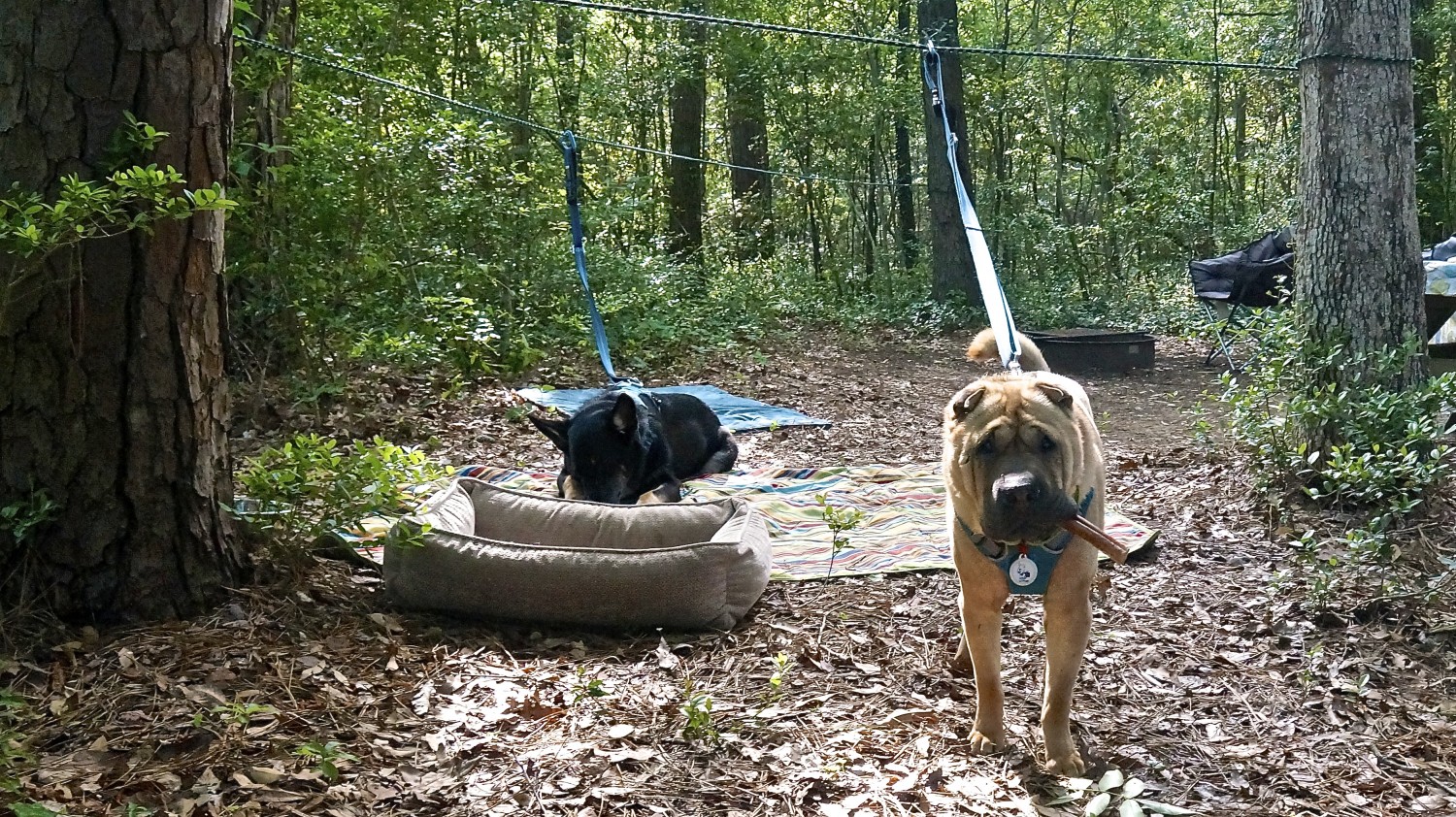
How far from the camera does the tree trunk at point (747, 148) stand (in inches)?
711

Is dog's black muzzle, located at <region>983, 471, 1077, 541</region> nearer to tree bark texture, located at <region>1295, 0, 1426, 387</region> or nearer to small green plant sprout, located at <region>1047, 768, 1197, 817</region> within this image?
small green plant sprout, located at <region>1047, 768, 1197, 817</region>

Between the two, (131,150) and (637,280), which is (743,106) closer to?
(637,280)

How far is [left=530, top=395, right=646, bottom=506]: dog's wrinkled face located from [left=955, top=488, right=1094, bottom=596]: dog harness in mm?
2953

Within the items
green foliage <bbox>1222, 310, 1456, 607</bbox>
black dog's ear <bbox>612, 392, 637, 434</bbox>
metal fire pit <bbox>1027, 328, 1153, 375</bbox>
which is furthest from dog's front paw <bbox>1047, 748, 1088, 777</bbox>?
metal fire pit <bbox>1027, 328, 1153, 375</bbox>

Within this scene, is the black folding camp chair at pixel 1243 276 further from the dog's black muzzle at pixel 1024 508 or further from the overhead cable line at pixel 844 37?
the dog's black muzzle at pixel 1024 508

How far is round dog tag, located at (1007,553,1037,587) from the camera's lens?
326 cm

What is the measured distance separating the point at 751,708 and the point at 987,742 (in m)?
0.81

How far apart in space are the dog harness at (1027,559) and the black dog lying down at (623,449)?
2641 millimetres

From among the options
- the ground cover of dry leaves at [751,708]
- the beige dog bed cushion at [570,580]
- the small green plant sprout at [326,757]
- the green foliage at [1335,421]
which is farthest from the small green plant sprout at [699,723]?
the green foliage at [1335,421]

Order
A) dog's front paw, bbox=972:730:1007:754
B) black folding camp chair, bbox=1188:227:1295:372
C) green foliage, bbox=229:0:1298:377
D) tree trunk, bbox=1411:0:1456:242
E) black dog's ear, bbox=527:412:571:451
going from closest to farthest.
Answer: dog's front paw, bbox=972:730:1007:754 < black dog's ear, bbox=527:412:571:451 < green foliage, bbox=229:0:1298:377 < black folding camp chair, bbox=1188:227:1295:372 < tree trunk, bbox=1411:0:1456:242

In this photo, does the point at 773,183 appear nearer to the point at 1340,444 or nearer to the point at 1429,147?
the point at 1429,147

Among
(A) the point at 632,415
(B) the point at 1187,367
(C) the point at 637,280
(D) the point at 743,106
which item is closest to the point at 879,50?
(D) the point at 743,106

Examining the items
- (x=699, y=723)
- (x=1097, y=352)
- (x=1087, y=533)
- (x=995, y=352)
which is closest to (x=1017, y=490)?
(x=1087, y=533)

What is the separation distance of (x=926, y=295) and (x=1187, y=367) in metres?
5.14
